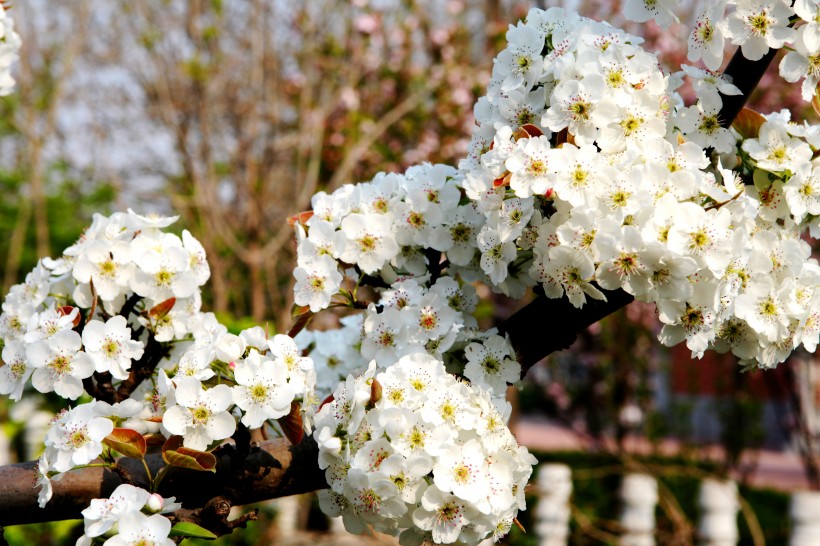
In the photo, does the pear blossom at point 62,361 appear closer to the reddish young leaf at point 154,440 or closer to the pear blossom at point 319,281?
the reddish young leaf at point 154,440

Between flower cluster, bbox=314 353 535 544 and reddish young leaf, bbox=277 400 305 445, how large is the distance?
0.17 ft

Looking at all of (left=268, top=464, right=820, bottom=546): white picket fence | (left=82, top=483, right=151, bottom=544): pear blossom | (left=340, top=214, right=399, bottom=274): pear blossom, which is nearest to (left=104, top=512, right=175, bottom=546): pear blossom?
(left=82, top=483, right=151, bottom=544): pear blossom

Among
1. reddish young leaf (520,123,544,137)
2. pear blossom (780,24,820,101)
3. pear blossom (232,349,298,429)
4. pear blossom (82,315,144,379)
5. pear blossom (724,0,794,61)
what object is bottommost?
pear blossom (232,349,298,429)

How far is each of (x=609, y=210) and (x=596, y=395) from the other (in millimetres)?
7464

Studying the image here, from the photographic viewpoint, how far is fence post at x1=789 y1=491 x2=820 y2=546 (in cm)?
401

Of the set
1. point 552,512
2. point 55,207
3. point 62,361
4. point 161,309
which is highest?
point 55,207

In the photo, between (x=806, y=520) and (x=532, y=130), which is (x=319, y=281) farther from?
(x=806, y=520)

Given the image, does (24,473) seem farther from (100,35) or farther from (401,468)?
(100,35)

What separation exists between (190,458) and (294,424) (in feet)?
0.56

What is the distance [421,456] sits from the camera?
116cm

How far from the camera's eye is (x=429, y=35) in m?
6.63

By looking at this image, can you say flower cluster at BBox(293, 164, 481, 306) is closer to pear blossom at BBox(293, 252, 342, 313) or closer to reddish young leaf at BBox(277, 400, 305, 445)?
pear blossom at BBox(293, 252, 342, 313)

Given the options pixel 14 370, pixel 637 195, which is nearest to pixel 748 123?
pixel 637 195

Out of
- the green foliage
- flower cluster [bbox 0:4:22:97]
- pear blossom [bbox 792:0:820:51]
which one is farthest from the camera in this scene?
the green foliage
